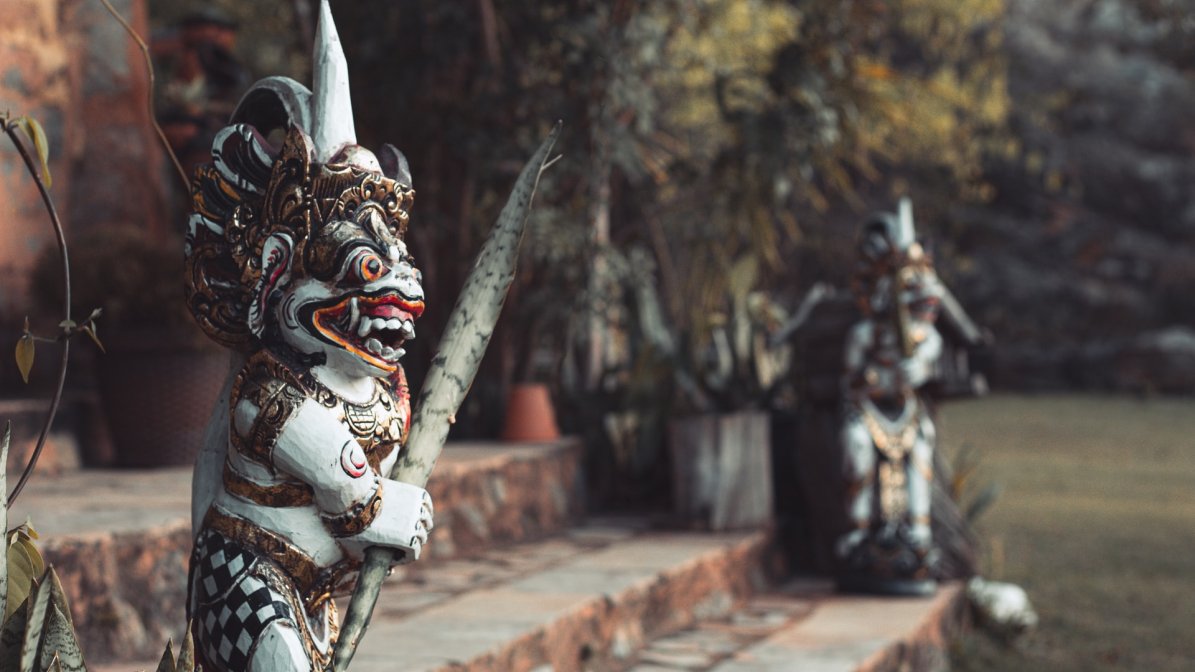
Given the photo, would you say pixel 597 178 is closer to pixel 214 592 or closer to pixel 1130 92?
pixel 214 592

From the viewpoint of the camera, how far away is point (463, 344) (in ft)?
7.06

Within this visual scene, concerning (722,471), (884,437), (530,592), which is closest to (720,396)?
(722,471)

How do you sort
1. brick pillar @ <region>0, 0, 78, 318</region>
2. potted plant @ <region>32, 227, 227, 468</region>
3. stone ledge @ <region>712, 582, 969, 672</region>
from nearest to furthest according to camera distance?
stone ledge @ <region>712, 582, 969, 672</region> → potted plant @ <region>32, 227, 227, 468</region> → brick pillar @ <region>0, 0, 78, 318</region>

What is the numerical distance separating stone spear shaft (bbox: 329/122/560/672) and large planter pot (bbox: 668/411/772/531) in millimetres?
3591

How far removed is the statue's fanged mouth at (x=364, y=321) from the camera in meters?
2.05

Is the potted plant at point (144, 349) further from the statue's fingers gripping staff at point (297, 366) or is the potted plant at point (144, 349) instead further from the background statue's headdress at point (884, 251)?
the statue's fingers gripping staff at point (297, 366)

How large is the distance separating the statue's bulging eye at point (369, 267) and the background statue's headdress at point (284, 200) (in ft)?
0.13

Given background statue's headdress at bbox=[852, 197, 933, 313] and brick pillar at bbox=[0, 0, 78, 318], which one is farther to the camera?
brick pillar at bbox=[0, 0, 78, 318]

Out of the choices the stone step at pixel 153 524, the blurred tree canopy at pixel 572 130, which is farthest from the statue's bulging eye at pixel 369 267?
the blurred tree canopy at pixel 572 130

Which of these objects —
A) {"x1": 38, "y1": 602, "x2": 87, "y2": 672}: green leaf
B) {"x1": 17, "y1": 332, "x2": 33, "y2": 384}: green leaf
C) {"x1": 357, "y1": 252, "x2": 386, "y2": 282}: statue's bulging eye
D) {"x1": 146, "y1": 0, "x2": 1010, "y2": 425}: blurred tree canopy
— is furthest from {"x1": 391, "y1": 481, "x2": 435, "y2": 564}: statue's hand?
{"x1": 146, "y1": 0, "x2": 1010, "y2": 425}: blurred tree canopy

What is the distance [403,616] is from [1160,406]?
13.1m

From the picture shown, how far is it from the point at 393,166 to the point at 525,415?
12.9 feet

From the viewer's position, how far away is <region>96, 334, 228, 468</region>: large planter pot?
4922 mm

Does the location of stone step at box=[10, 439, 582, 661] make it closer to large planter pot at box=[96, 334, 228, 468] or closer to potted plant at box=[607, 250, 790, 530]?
large planter pot at box=[96, 334, 228, 468]
